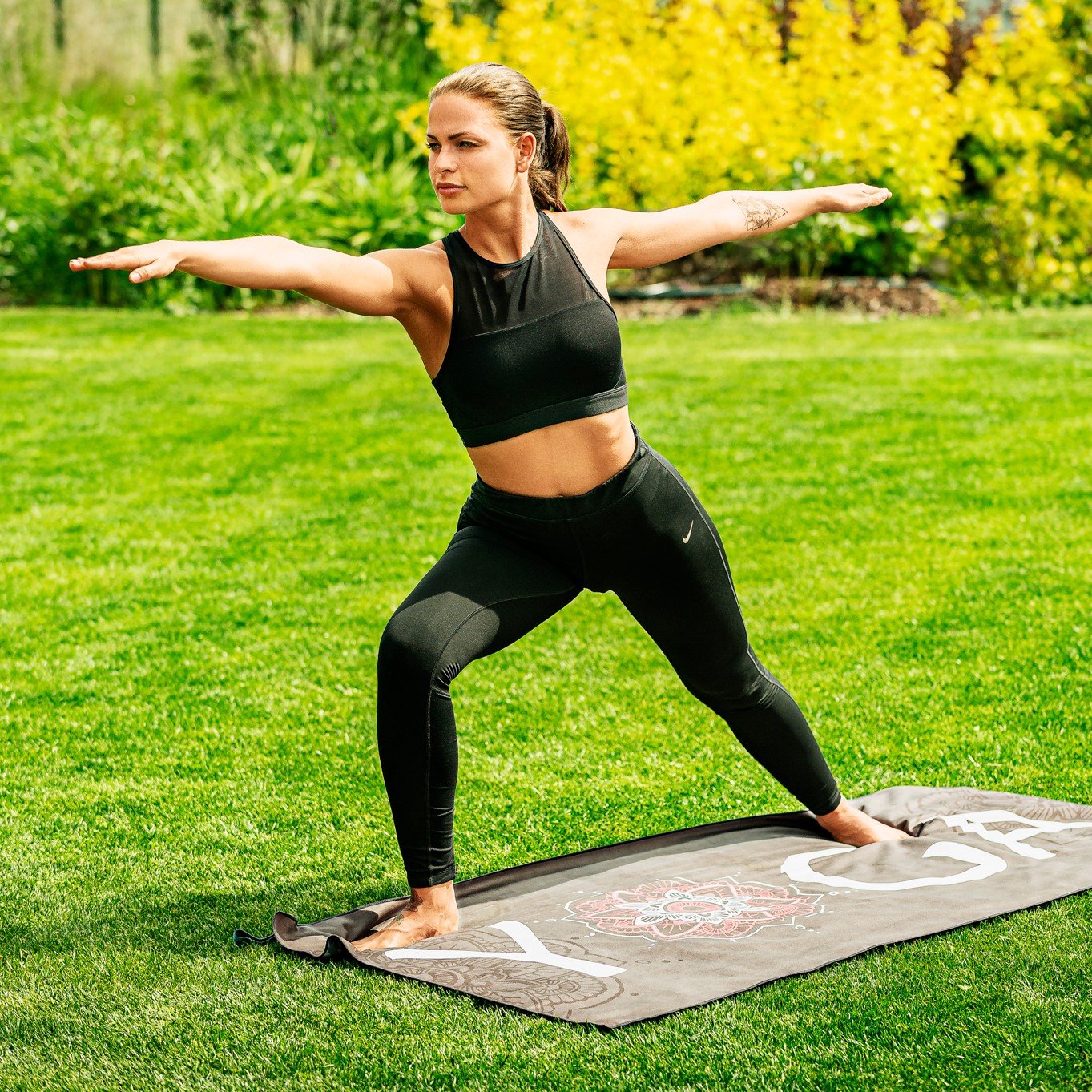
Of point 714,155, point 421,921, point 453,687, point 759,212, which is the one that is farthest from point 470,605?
point 714,155

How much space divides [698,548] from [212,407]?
7383 millimetres

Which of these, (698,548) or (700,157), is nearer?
(698,548)

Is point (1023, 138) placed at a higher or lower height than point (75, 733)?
higher

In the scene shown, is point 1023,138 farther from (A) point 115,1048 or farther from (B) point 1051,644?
(A) point 115,1048

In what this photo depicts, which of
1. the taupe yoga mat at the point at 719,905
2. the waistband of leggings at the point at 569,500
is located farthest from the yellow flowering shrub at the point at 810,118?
the waistband of leggings at the point at 569,500

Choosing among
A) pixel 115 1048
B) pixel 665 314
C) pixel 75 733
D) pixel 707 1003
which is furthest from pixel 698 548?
pixel 665 314

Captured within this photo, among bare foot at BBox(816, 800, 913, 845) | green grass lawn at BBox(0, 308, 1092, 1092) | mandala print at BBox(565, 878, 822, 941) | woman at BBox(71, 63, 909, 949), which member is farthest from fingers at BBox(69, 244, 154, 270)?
bare foot at BBox(816, 800, 913, 845)

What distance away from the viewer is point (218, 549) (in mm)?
7758

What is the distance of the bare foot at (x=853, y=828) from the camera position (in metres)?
4.21

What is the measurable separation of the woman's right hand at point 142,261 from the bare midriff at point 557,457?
2.89 ft

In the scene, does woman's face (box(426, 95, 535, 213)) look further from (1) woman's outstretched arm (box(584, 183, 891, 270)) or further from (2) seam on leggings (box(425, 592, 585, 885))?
(2) seam on leggings (box(425, 592, 585, 885))

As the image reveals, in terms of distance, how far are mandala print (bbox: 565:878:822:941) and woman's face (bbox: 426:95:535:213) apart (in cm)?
173

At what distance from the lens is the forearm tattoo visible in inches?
157

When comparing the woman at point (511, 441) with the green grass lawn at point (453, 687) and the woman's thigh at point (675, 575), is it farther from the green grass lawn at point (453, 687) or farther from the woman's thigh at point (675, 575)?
the green grass lawn at point (453, 687)
